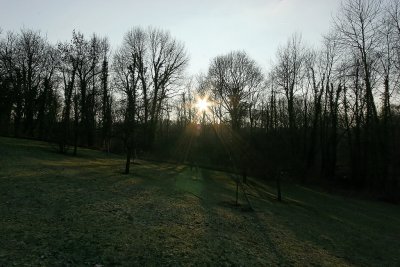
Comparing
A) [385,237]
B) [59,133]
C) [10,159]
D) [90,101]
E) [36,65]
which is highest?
[36,65]

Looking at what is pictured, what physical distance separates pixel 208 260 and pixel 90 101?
33561 mm

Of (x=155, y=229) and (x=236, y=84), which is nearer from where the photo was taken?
(x=155, y=229)

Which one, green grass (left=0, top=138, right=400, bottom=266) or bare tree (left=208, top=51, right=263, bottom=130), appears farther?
bare tree (left=208, top=51, right=263, bottom=130)

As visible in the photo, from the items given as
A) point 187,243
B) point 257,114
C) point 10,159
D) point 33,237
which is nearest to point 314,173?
point 257,114

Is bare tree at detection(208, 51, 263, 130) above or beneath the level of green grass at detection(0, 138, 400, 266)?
above

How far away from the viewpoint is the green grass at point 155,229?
821 cm

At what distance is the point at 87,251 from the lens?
7980 mm

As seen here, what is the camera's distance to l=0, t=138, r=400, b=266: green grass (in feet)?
26.9

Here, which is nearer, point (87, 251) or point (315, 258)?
point (87, 251)

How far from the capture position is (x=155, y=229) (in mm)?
10555

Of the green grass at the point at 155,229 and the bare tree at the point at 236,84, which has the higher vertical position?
the bare tree at the point at 236,84

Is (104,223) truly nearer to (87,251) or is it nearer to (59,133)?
(87,251)

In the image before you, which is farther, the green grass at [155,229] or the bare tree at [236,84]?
the bare tree at [236,84]

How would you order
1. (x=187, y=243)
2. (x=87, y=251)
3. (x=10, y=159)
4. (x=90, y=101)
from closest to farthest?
(x=87, y=251), (x=187, y=243), (x=10, y=159), (x=90, y=101)
